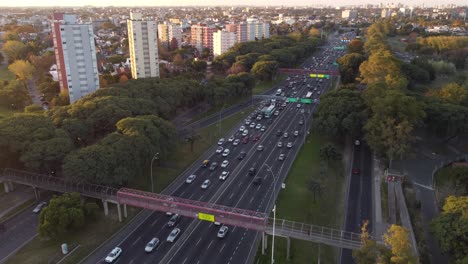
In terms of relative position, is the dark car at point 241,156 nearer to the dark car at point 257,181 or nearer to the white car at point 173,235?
the dark car at point 257,181

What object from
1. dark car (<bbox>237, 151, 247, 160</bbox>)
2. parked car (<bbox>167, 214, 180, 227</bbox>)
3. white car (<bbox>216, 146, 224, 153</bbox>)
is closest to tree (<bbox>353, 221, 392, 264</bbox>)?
parked car (<bbox>167, 214, 180, 227</bbox>)

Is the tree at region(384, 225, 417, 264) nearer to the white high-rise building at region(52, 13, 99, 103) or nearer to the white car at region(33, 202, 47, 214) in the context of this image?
the white car at region(33, 202, 47, 214)

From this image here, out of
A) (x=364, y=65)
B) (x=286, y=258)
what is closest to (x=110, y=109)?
(x=286, y=258)

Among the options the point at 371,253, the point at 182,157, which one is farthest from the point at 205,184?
the point at 371,253

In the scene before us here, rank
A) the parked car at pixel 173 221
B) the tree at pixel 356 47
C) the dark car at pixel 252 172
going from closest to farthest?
the parked car at pixel 173 221, the dark car at pixel 252 172, the tree at pixel 356 47

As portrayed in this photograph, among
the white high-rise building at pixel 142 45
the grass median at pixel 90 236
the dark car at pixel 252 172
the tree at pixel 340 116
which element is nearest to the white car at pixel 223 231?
the grass median at pixel 90 236
